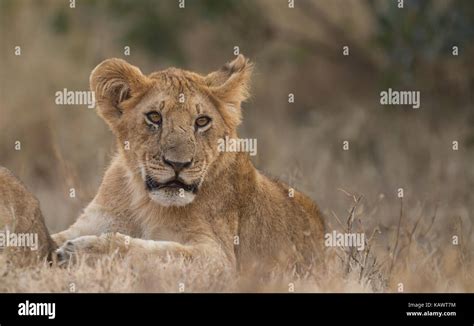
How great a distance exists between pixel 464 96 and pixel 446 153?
1186 mm

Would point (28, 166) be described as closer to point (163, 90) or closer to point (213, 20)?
point (213, 20)

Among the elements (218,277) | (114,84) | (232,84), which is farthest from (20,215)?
(232,84)

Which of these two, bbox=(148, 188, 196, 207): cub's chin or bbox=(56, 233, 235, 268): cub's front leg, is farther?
bbox=(148, 188, 196, 207): cub's chin

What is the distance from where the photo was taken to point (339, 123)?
16703 mm

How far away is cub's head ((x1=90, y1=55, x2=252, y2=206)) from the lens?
7289 millimetres

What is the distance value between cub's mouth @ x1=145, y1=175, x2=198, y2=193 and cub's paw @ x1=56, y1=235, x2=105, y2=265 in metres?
0.50

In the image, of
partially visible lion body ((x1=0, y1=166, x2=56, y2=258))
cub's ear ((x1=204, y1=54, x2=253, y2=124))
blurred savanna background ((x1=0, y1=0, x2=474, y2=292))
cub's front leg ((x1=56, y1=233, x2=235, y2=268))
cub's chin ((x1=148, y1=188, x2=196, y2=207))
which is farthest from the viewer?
blurred savanna background ((x1=0, y1=0, x2=474, y2=292))

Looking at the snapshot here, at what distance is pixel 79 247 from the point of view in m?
6.98

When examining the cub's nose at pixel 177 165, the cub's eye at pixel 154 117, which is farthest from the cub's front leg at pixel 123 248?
the cub's eye at pixel 154 117

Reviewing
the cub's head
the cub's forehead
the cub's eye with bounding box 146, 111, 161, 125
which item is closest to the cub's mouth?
the cub's head

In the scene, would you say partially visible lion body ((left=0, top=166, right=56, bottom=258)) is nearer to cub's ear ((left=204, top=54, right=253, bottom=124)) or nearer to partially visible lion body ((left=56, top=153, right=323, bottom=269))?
partially visible lion body ((left=56, top=153, right=323, bottom=269))

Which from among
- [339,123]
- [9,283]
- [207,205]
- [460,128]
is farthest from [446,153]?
[9,283]

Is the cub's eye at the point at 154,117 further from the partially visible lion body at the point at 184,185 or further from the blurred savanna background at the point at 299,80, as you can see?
the blurred savanna background at the point at 299,80

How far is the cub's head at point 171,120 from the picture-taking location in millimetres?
7289
